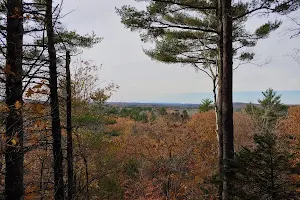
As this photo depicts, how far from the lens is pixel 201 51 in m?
9.65

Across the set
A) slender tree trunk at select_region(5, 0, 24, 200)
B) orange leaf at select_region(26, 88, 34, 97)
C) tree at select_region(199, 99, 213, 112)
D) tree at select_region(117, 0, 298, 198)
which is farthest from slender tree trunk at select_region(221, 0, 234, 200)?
tree at select_region(199, 99, 213, 112)

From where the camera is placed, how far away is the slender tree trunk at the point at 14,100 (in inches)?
127

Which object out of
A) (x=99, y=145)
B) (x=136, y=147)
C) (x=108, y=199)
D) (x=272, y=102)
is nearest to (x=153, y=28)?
(x=108, y=199)

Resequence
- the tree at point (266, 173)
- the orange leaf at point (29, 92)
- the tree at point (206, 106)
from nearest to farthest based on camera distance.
Answer: the orange leaf at point (29, 92) → the tree at point (266, 173) → the tree at point (206, 106)

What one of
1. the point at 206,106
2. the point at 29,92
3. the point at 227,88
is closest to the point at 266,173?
the point at 227,88

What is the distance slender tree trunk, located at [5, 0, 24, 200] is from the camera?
10.6ft

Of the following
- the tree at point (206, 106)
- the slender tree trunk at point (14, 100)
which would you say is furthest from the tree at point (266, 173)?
the tree at point (206, 106)

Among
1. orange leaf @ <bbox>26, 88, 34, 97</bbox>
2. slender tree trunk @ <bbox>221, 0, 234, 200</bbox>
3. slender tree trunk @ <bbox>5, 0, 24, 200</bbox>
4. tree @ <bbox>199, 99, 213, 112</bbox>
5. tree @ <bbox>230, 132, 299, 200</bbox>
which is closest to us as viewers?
slender tree trunk @ <bbox>5, 0, 24, 200</bbox>

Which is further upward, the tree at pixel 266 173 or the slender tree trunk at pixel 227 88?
the slender tree trunk at pixel 227 88

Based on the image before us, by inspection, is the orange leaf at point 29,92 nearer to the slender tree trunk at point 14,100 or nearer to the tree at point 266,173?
the slender tree trunk at point 14,100

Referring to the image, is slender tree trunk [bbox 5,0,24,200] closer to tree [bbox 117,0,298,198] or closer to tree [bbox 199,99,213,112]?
tree [bbox 117,0,298,198]

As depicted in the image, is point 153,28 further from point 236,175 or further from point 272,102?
point 272,102

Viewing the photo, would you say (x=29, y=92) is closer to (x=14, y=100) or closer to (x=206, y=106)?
(x=14, y=100)

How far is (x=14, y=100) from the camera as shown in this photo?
3297mm
